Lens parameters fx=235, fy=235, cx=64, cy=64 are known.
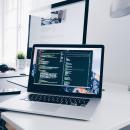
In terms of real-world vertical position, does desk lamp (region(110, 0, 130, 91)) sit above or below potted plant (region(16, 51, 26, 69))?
above

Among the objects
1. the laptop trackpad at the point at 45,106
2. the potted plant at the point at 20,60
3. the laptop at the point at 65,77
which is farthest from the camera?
the potted plant at the point at 20,60

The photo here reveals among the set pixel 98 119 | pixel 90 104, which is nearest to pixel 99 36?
pixel 90 104

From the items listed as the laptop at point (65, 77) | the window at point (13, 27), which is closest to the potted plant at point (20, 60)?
the window at point (13, 27)

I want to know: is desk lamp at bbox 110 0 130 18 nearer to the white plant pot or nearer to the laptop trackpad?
the laptop trackpad

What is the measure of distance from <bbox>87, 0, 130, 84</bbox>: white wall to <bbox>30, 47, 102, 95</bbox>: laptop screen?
15.9 inches

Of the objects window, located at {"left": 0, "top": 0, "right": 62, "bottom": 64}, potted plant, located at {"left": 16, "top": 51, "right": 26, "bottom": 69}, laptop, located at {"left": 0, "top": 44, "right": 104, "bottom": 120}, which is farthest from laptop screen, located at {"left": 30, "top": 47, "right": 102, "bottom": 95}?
window, located at {"left": 0, "top": 0, "right": 62, "bottom": 64}

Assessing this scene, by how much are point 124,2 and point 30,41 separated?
775 millimetres

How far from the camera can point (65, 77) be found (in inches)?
36.7

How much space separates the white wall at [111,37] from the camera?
1.27 m

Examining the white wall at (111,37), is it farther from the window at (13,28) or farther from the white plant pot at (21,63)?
the window at (13,28)

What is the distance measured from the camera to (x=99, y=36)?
1.42 m

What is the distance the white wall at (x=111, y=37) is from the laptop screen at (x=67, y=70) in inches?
15.9

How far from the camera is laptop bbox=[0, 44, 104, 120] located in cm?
82

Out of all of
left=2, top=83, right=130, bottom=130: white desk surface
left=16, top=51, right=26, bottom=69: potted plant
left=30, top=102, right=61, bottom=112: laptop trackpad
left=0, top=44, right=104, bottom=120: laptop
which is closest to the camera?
left=2, top=83, right=130, bottom=130: white desk surface
